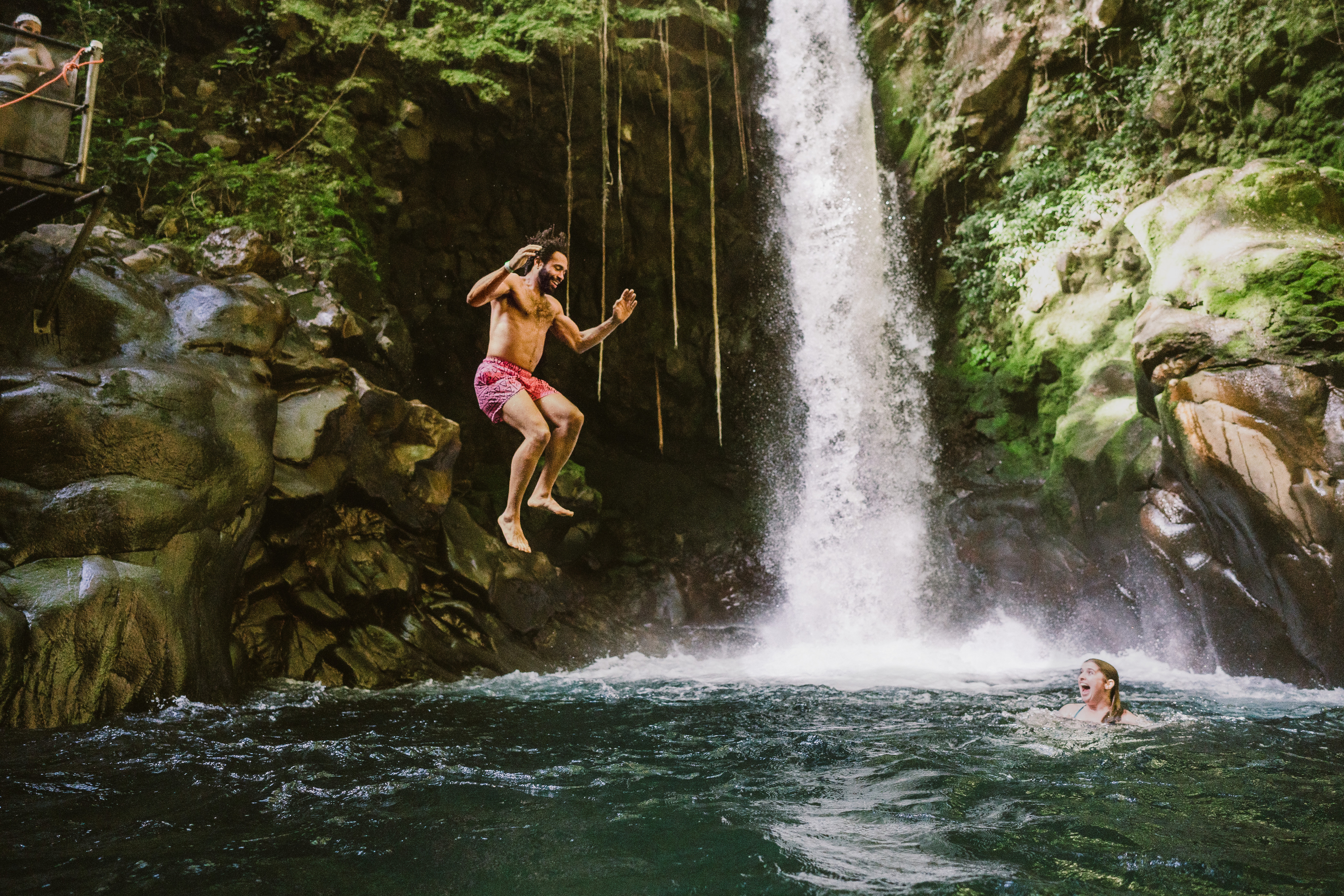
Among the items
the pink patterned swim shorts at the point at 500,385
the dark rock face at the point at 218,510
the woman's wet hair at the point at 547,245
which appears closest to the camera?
the woman's wet hair at the point at 547,245

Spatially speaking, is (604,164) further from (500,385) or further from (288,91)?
(500,385)

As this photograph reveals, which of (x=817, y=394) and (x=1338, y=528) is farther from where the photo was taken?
(x=817, y=394)

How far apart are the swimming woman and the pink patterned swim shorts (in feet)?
14.3

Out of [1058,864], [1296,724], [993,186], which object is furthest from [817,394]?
[1058,864]

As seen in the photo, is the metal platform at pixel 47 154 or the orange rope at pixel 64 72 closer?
the orange rope at pixel 64 72

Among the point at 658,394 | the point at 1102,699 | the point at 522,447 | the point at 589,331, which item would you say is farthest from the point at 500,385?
the point at 658,394

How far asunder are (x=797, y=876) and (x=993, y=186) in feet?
41.1

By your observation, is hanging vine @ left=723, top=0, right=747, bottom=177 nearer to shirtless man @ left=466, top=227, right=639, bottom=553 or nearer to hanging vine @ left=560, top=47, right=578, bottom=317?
hanging vine @ left=560, top=47, right=578, bottom=317

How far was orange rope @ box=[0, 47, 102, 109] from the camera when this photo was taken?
19.2 ft

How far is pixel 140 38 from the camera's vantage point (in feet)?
39.6

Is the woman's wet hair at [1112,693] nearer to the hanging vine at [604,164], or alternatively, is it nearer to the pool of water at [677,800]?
the pool of water at [677,800]

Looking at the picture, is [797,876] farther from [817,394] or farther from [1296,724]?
[817,394]

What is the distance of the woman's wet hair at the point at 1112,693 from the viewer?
5930 millimetres

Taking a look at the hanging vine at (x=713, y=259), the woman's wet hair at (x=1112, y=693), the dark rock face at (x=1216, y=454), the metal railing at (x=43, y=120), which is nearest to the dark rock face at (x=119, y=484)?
the metal railing at (x=43, y=120)
